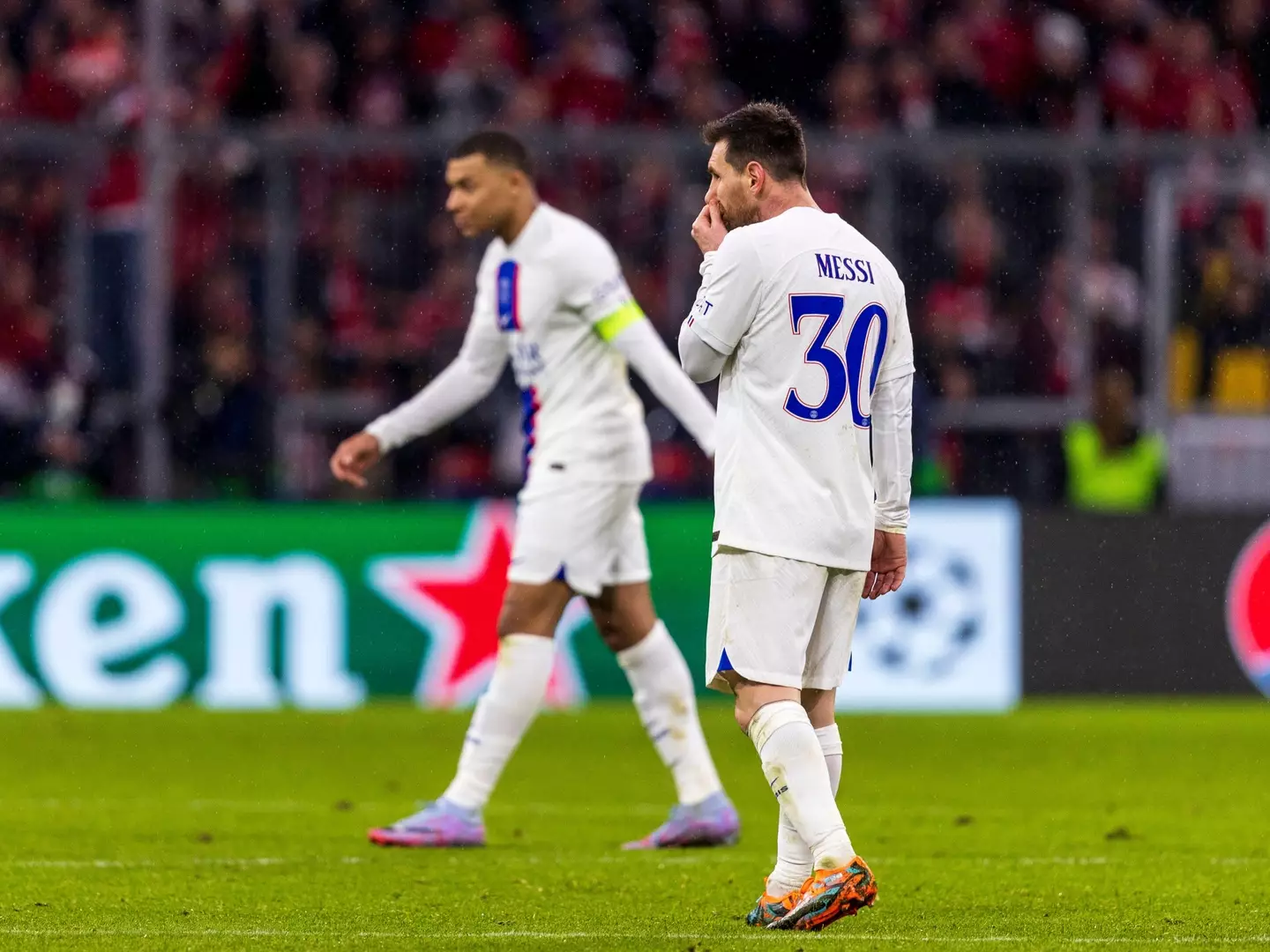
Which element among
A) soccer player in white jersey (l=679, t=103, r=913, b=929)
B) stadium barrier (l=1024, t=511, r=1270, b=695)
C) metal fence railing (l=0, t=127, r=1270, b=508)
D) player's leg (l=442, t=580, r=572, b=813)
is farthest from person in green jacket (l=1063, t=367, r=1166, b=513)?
soccer player in white jersey (l=679, t=103, r=913, b=929)

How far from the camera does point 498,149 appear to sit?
8336 millimetres

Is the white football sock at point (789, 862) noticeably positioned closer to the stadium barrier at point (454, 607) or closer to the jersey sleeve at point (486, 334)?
the jersey sleeve at point (486, 334)

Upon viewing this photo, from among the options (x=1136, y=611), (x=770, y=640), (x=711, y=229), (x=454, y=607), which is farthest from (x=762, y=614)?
(x=1136, y=611)

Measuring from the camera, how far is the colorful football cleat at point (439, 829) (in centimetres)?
788

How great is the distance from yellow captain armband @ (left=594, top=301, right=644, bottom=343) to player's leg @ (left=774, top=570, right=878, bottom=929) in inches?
86.4

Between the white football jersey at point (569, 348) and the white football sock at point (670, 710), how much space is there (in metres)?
0.62

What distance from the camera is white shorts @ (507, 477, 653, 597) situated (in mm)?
8008

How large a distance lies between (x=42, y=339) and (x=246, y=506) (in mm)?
1817

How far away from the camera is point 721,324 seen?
585cm

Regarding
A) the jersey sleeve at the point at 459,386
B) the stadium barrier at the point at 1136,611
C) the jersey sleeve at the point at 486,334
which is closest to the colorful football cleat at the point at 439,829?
the jersey sleeve at the point at 459,386

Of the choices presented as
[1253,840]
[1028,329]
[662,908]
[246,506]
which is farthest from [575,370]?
[1028,329]

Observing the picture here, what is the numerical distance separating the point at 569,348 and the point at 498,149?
0.77 m

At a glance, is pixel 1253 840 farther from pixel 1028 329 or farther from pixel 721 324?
pixel 1028 329

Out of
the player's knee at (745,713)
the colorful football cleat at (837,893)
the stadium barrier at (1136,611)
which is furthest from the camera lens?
the stadium barrier at (1136,611)
